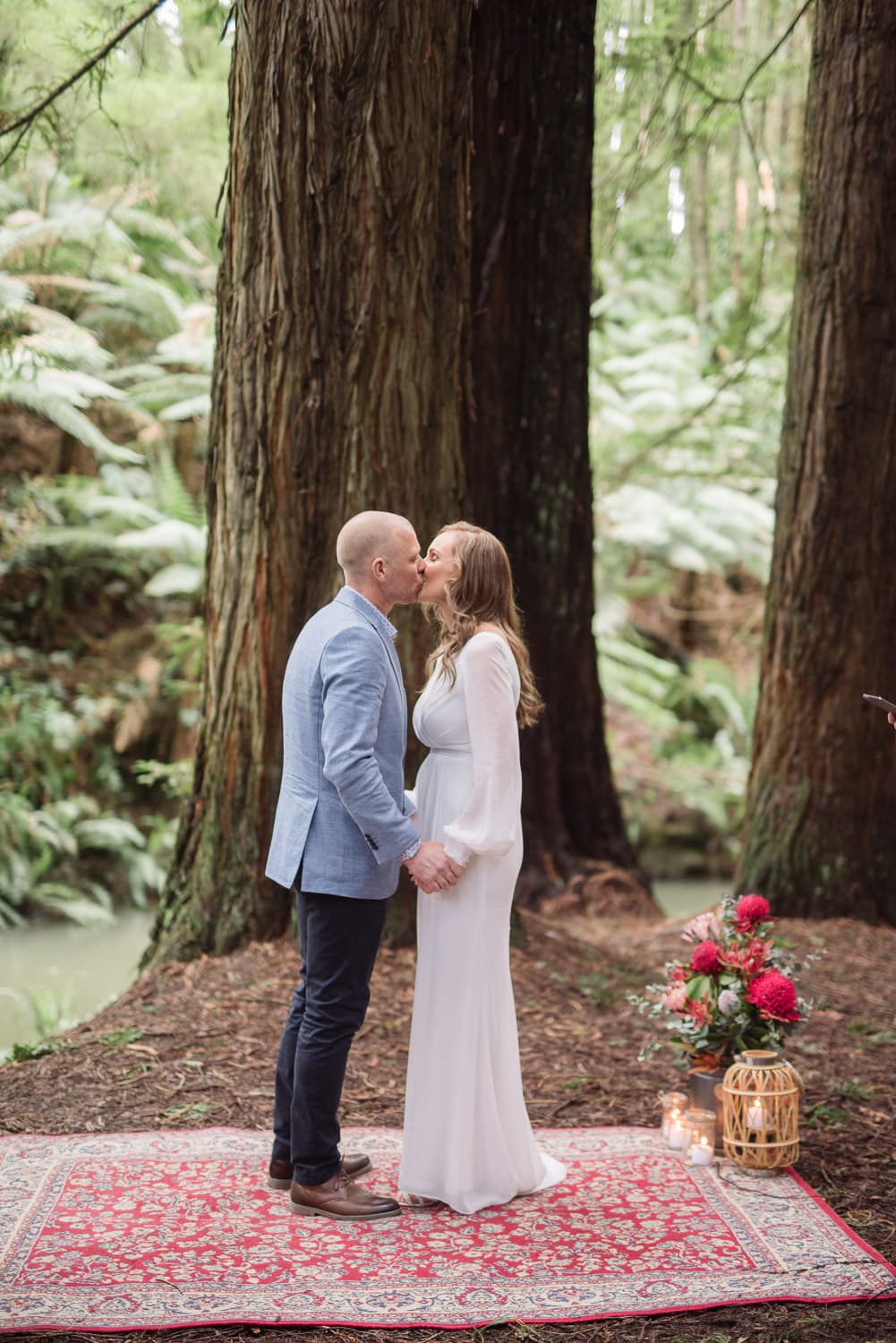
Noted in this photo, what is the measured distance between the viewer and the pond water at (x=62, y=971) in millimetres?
7539

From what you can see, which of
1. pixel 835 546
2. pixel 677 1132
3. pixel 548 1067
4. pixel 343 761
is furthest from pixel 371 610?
pixel 835 546

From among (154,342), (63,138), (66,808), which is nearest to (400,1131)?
(63,138)

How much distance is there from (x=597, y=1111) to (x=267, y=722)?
81.9 inches

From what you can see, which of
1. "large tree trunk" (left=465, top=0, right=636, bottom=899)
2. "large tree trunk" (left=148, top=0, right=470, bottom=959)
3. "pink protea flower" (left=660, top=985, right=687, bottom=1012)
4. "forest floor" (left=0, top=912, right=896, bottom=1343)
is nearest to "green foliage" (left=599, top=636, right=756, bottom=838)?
"large tree trunk" (left=465, top=0, right=636, bottom=899)

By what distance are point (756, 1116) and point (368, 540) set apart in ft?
7.03

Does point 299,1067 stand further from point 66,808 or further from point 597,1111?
point 66,808

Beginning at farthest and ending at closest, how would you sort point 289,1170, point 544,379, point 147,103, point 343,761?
1. point 147,103
2. point 544,379
3. point 289,1170
4. point 343,761

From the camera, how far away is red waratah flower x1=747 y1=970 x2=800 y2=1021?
13.3ft

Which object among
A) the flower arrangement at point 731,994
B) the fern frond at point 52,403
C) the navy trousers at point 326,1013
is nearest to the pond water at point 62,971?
the fern frond at point 52,403

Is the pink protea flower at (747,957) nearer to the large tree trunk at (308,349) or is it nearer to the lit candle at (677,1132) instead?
the lit candle at (677,1132)

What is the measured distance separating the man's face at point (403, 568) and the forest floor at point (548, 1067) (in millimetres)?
1916

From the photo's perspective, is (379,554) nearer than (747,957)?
Yes

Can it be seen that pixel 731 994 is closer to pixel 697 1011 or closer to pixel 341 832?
pixel 697 1011

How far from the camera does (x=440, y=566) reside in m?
3.71
